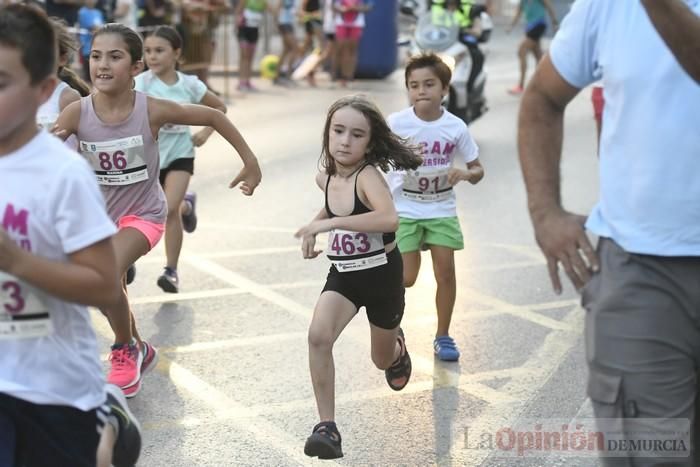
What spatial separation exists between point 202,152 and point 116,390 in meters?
9.86

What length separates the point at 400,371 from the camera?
5590mm

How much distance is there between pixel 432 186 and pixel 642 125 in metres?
3.42

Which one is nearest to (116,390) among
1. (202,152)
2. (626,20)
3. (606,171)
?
(606,171)

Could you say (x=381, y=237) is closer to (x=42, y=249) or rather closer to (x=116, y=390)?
(x=116, y=390)

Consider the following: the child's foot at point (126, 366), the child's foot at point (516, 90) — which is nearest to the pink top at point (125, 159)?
the child's foot at point (126, 366)

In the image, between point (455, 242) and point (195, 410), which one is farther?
point (455, 242)

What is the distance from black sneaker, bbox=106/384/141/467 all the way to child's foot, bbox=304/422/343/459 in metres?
1.37

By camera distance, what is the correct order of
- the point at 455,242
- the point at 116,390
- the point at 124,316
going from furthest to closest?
the point at 455,242, the point at 124,316, the point at 116,390

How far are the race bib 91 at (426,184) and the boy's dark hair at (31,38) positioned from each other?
11.7 feet

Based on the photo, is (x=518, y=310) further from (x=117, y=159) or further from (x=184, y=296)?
(x=117, y=159)

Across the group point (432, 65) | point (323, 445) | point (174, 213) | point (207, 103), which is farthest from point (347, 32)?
point (323, 445)

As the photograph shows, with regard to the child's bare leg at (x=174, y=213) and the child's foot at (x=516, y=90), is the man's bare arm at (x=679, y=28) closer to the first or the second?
the child's bare leg at (x=174, y=213)

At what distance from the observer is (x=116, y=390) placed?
3375 millimetres

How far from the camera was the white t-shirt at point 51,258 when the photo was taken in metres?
2.94
